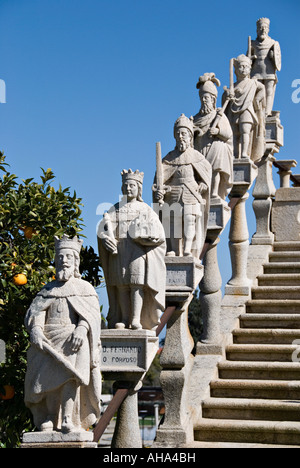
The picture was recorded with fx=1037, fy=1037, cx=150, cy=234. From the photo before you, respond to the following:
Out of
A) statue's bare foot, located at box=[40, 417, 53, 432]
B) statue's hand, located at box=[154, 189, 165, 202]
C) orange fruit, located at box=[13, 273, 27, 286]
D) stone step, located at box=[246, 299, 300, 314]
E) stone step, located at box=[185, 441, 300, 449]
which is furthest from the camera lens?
stone step, located at box=[246, 299, 300, 314]

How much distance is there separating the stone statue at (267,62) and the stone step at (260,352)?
509cm

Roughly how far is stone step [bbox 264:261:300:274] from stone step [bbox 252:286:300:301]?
0.71m

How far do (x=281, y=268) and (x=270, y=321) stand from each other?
1515 millimetres

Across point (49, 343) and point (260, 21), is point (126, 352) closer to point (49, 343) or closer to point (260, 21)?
point (49, 343)

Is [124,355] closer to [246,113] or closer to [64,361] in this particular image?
[64,361]

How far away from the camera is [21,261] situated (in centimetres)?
1104

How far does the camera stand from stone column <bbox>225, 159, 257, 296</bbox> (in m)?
14.1

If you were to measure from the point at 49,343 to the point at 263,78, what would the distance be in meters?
9.37

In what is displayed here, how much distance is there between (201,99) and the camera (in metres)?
13.0

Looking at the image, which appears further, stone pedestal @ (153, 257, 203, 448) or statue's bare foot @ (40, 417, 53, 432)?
stone pedestal @ (153, 257, 203, 448)

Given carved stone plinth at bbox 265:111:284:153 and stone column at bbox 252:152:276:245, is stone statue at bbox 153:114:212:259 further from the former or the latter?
carved stone plinth at bbox 265:111:284:153

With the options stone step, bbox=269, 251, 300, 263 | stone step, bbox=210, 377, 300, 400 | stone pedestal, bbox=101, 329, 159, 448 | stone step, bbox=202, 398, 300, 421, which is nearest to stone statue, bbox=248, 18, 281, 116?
stone step, bbox=269, 251, 300, 263

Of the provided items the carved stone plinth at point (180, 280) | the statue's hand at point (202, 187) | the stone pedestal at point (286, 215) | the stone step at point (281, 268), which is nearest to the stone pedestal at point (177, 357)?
the carved stone plinth at point (180, 280)

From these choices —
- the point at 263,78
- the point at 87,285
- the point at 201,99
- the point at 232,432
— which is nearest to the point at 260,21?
the point at 263,78
